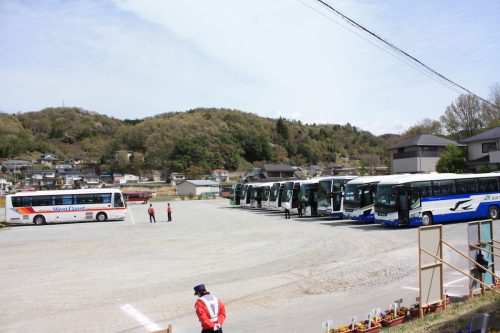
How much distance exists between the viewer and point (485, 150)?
154 ft

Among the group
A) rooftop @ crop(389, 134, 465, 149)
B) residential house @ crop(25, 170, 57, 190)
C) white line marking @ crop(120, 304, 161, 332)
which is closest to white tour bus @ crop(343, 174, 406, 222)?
white line marking @ crop(120, 304, 161, 332)

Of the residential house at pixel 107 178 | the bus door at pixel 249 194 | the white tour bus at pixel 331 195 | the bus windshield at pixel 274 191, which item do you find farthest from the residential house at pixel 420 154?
the residential house at pixel 107 178

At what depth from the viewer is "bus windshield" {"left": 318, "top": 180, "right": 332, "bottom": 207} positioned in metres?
30.9

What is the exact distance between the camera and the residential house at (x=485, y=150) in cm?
4438

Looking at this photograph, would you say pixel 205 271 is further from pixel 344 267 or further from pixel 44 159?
pixel 44 159

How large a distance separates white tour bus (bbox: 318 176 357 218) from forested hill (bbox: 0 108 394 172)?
91.4 metres

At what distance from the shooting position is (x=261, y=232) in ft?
78.4

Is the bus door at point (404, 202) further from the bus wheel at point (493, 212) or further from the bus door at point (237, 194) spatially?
the bus door at point (237, 194)

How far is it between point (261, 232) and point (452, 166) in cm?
3343

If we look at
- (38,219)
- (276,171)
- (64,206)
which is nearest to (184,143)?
(276,171)

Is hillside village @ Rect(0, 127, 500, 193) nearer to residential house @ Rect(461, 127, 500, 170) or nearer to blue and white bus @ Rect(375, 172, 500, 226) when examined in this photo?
residential house @ Rect(461, 127, 500, 170)

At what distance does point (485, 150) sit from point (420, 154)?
7906 millimetres

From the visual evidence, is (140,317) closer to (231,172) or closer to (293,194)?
(293,194)

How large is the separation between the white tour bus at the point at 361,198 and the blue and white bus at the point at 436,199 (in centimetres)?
172
